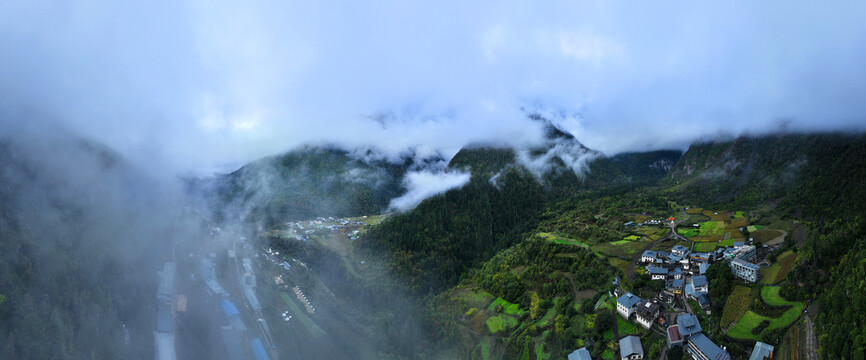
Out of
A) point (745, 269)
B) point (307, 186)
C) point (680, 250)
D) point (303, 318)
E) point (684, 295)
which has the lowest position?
point (745, 269)

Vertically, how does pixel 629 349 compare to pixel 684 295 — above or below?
below

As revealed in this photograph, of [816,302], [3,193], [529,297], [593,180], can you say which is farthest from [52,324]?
[593,180]

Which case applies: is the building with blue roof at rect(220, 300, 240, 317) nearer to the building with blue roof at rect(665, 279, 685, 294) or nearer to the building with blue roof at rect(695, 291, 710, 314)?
the building with blue roof at rect(665, 279, 685, 294)

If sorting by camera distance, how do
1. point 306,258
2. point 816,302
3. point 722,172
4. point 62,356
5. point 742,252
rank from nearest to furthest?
1. point 62,356
2. point 816,302
3. point 742,252
4. point 306,258
5. point 722,172

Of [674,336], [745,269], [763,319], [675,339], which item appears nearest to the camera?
[675,339]

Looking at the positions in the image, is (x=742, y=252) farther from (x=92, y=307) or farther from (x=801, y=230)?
(x=92, y=307)

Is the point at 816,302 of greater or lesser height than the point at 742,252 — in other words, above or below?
below

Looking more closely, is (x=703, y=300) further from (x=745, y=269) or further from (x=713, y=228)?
(x=713, y=228)

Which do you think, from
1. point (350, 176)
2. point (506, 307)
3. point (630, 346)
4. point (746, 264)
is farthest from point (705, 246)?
point (350, 176)
